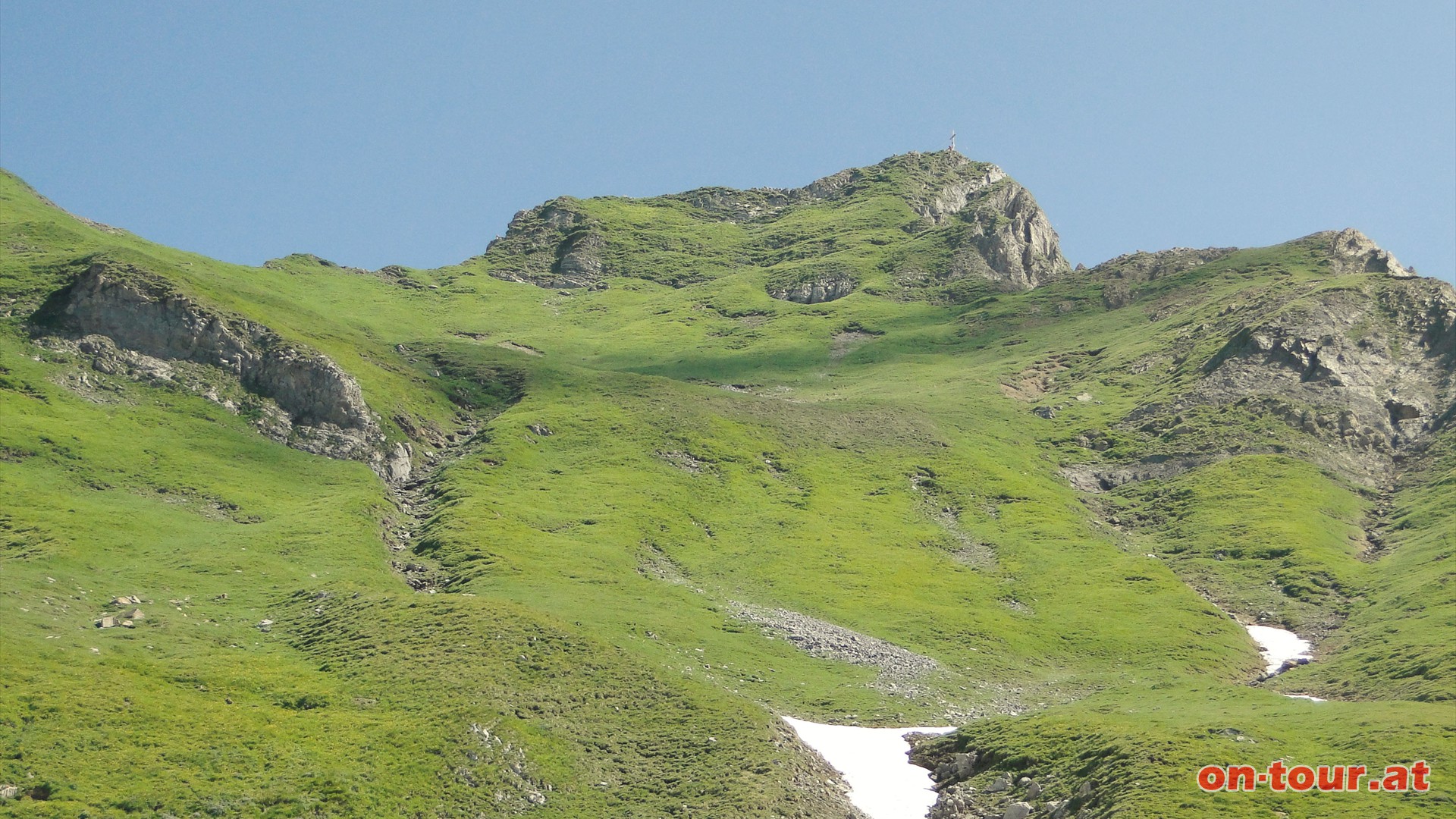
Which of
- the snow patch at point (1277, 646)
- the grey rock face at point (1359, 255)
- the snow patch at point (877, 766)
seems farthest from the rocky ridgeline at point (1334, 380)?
the snow patch at point (877, 766)

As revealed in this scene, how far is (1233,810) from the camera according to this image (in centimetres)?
4238

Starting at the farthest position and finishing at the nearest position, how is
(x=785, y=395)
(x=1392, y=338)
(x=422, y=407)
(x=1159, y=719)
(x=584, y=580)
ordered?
(x=785, y=395), (x=1392, y=338), (x=422, y=407), (x=584, y=580), (x=1159, y=719)

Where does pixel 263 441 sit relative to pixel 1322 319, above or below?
below

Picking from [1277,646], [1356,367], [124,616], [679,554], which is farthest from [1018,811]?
[1356,367]

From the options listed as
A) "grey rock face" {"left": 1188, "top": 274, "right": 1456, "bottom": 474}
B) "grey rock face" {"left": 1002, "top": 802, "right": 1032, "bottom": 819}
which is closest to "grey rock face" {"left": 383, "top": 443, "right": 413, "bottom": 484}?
"grey rock face" {"left": 1002, "top": 802, "right": 1032, "bottom": 819}

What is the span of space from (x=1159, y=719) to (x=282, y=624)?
45.6m

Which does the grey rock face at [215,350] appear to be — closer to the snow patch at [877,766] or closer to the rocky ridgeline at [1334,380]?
the snow patch at [877,766]

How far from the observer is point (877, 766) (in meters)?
55.6

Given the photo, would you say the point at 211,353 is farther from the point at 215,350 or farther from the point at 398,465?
the point at 398,465

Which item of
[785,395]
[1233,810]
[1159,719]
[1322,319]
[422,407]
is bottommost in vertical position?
[1233,810]

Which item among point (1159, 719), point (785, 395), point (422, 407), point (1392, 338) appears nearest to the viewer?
point (1159, 719)

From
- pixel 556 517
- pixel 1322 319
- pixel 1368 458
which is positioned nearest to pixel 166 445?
pixel 556 517

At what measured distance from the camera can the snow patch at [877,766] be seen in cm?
5131

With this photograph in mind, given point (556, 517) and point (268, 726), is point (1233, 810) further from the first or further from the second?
point (556, 517)
